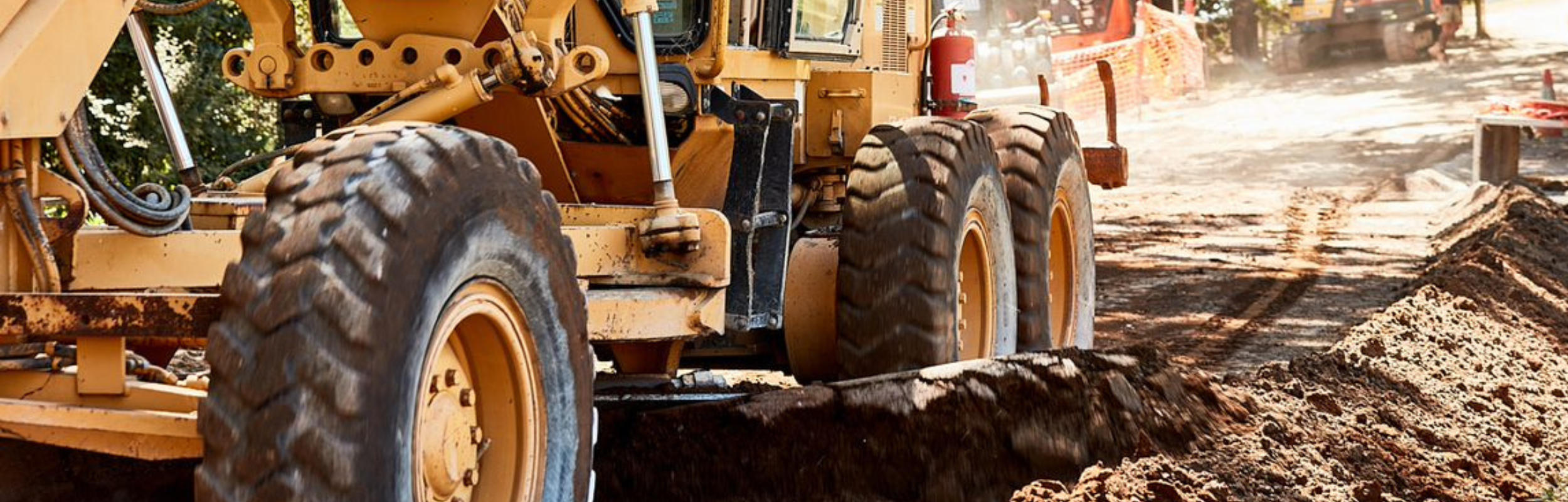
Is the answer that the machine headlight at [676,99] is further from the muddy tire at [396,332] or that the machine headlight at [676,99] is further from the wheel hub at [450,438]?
the wheel hub at [450,438]

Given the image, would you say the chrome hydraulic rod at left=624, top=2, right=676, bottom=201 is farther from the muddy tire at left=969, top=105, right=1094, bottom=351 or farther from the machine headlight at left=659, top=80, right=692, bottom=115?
the muddy tire at left=969, top=105, right=1094, bottom=351

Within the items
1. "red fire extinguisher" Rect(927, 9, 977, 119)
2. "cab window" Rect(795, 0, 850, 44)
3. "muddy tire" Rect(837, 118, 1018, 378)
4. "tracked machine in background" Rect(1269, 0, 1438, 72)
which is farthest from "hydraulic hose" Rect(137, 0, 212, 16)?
"tracked machine in background" Rect(1269, 0, 1438, 72)

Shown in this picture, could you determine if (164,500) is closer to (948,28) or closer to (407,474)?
(407,474)

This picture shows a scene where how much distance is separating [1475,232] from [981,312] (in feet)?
30.5

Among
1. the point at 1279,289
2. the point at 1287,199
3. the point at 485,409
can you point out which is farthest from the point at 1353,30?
the point at 485,409

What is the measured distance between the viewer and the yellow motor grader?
410 cm

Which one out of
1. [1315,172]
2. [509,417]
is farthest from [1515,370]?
[1315,172]

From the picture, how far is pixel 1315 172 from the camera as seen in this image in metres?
26.1

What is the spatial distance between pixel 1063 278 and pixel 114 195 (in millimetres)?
6048

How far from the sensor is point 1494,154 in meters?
21.4

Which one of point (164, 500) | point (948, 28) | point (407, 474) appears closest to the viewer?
point (407, 474)

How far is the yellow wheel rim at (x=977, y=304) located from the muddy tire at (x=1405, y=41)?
33.5 m

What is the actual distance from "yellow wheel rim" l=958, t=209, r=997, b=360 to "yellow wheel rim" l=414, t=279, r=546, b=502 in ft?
12.0

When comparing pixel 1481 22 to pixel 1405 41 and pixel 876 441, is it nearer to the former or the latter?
pixel 1405 41
